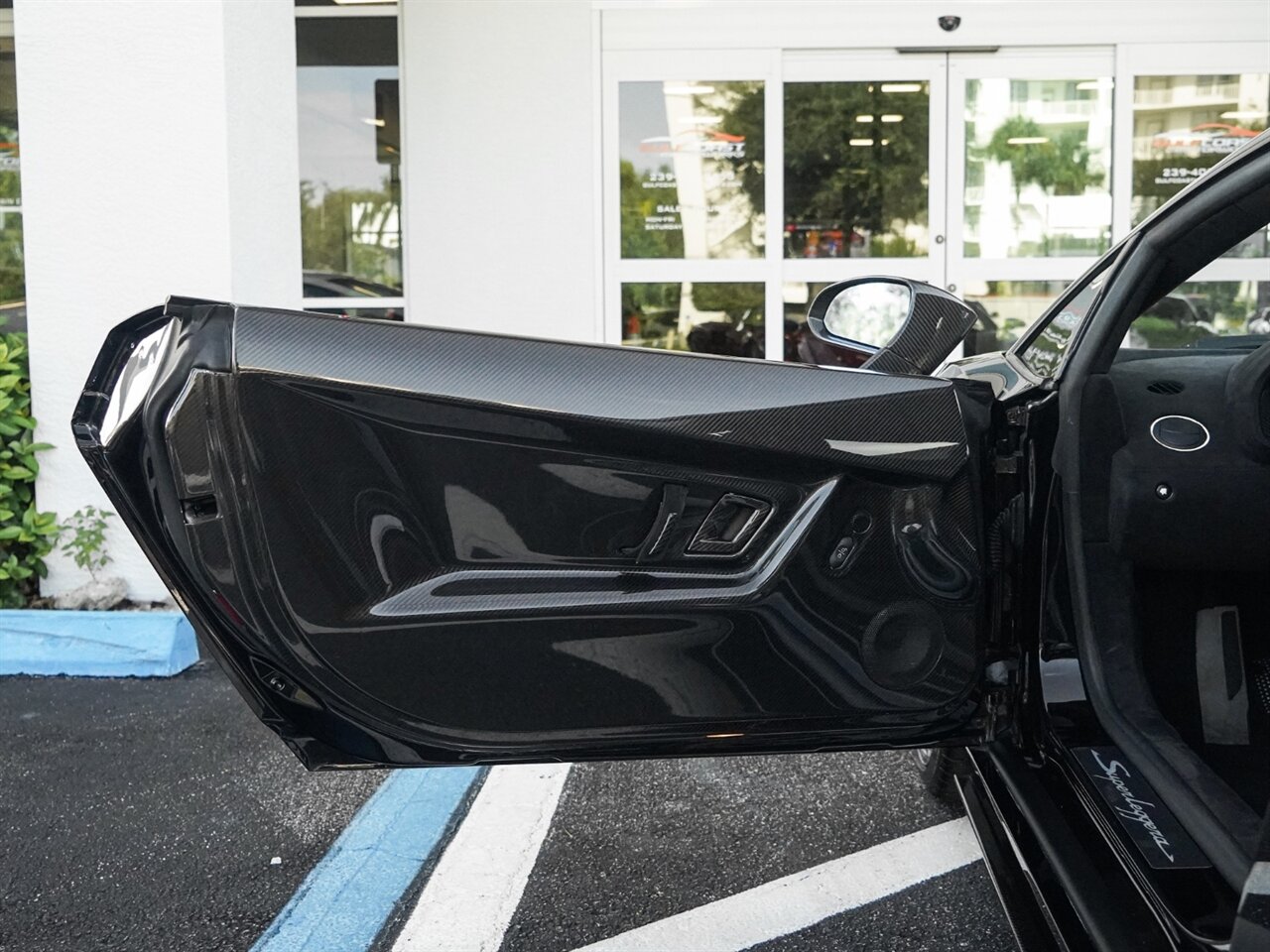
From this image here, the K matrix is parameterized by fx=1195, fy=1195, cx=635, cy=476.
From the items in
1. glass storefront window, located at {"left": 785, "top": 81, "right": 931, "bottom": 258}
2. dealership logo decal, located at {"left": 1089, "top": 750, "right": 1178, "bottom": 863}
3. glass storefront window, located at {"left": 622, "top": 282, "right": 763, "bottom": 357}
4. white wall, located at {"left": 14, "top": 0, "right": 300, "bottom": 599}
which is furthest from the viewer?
glass storefront window, located at {"left": 622, "top": 282, "right": 763, "bottom": 357}

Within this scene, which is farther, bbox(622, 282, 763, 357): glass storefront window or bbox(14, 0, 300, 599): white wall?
bbox(622, 282, 763, 357): glass storefront window

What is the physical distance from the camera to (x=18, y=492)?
15.5 feet

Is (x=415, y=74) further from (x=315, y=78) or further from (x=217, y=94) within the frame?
(x=217, y=94)

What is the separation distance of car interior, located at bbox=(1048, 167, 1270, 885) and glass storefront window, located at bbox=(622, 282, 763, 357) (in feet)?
16.5

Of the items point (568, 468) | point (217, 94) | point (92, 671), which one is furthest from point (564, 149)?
point (568, 468)

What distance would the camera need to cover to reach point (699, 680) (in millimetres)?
1861

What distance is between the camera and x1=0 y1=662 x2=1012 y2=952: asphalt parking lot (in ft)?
7.96

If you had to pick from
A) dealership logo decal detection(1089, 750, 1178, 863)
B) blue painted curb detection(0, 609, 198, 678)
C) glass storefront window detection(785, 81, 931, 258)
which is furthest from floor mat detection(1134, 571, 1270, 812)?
glass storefront window detection(785, 81, 931, 258)

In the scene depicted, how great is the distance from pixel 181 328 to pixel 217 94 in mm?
3201

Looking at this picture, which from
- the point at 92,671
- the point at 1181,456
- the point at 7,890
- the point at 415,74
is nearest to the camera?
the point at 1181,456

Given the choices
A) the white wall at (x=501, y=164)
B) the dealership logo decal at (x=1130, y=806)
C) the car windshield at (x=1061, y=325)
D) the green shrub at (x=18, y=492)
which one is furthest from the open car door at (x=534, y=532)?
the white wall at (x=501, y=164)

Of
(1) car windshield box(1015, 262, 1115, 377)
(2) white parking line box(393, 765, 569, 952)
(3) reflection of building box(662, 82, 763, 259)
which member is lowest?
(2) white parking line box(393, 765, 569, 952)

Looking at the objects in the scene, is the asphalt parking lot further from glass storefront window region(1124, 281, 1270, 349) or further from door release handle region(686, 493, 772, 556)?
glass storefront window region(1124, 281, 1270, 349)

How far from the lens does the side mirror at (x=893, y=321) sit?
2.11 m
